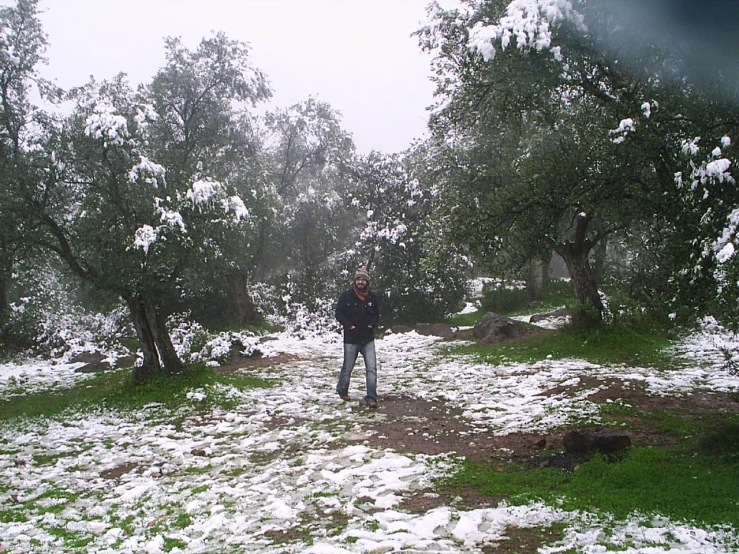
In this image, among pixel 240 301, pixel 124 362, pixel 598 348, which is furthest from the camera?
pixel 240 301

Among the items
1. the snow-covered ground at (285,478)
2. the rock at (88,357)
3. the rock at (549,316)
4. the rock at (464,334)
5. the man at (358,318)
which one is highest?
the man at (358,318)

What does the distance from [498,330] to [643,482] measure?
1159cm

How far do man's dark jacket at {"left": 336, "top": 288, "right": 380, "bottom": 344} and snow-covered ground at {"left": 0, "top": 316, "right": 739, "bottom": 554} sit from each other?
1.34 meters

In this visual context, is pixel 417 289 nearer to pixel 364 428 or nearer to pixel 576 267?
pixel 576 267

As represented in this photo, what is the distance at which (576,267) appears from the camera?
15320mm

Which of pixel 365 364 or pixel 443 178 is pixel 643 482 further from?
pixel 443 178

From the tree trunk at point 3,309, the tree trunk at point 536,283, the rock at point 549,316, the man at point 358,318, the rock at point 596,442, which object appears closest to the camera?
the rock at point 596,442

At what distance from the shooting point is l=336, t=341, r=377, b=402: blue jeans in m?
10.2

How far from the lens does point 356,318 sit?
10492 mm

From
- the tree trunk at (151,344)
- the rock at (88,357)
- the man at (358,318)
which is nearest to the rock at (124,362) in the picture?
the rock at (88,357)

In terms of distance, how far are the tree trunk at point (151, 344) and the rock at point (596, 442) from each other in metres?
9.24

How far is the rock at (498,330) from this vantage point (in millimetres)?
16781

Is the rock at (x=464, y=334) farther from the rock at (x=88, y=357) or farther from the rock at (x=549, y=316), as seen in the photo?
the rock at (x=88, y=357)

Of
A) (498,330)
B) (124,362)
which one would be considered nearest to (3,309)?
(124,362)
